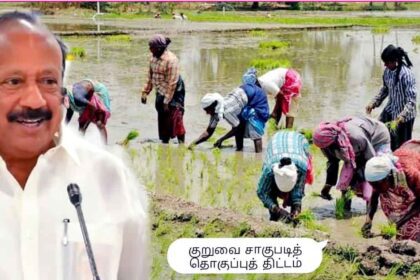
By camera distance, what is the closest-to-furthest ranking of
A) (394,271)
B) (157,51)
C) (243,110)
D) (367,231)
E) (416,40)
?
(394,271), (367,231), (243,110), (157,51), (416,40)

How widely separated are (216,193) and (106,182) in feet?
9.71

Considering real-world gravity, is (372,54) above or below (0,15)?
below

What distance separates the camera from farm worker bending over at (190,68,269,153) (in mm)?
4789

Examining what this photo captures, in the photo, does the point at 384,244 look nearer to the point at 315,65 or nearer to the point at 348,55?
the point at 315,65

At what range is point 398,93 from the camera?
4309mm

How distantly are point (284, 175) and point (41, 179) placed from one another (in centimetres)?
222

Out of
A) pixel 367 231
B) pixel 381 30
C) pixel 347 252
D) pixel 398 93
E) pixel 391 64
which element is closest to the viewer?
pixel 347 252

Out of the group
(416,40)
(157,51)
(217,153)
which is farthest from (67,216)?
(416,40)

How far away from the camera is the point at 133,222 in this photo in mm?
1032

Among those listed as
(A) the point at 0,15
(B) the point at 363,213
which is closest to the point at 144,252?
(A) the point at 0,15

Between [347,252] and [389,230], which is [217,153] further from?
[347,252]

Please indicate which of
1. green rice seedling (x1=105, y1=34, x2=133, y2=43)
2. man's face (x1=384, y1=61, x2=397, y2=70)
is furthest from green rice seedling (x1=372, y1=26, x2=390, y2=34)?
man's face (x1=384, y1=61, x2=397, y2=70)

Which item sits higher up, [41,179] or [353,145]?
[41,179]

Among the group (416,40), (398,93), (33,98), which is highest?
(33,98)
